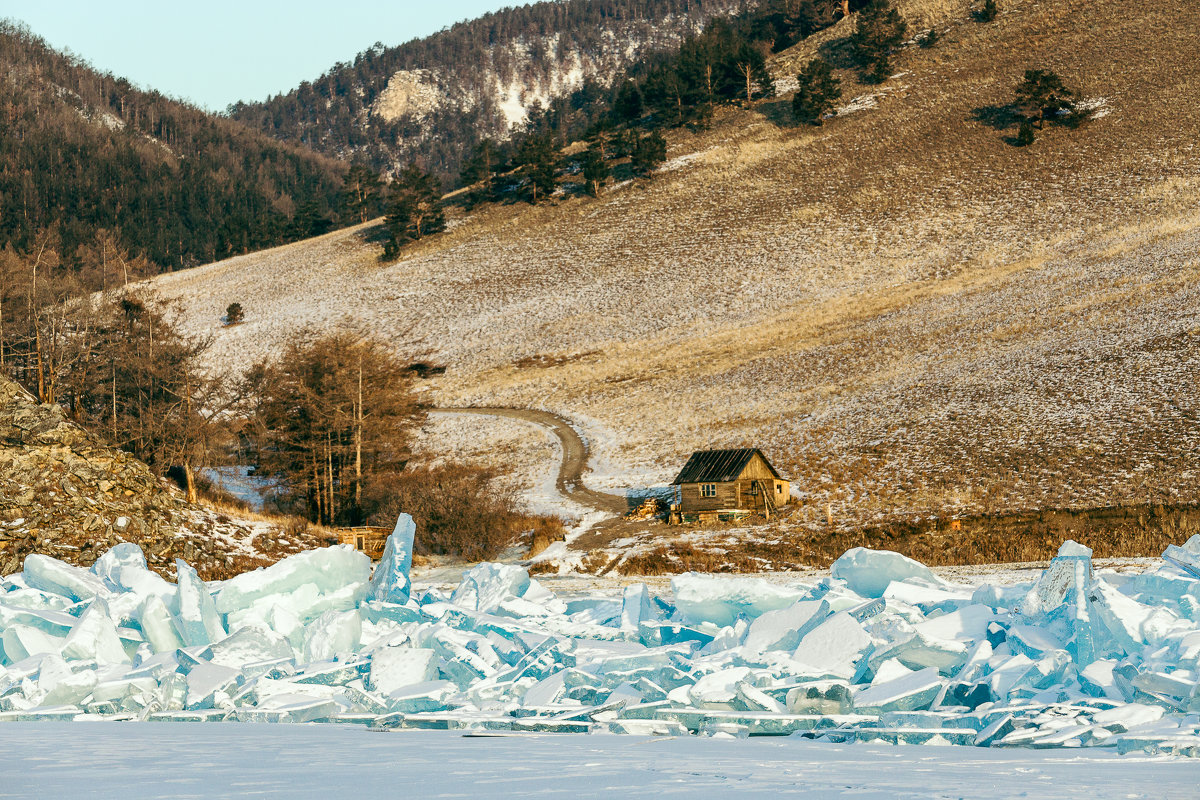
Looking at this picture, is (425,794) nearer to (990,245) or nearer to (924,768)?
(924,768)

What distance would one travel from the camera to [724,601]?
407 inches

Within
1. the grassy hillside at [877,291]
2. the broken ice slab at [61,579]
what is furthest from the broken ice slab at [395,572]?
the grassy hillside at [877,291]

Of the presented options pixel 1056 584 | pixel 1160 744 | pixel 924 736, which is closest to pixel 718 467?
pixel 1056 584

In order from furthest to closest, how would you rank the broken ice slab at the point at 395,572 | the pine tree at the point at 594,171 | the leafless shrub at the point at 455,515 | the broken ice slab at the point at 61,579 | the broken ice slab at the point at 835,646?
the pine tree at the point at 594,171, the leafless shrub at the point at 455,515, the broken ice slab at the point at 395,572, the broken ice slab at the point at 61,579, the broken ice slab at the point at 835,646

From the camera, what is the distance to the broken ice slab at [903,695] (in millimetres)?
7375

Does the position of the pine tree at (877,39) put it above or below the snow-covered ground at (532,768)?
above

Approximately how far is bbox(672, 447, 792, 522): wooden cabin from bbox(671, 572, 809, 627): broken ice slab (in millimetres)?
25050

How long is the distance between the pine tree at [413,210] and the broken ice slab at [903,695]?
85314 mm

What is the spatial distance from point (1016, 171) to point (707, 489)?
5448cm

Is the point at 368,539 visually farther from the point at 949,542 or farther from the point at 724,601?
the point at 724,601

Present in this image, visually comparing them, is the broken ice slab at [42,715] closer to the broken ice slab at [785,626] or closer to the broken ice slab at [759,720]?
the broken ice slab at [759,720]

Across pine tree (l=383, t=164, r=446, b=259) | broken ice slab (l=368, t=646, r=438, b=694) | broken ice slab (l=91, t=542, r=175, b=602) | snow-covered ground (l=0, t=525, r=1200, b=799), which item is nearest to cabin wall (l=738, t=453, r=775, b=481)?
snow-covered ground (l=0, t=525, r=1200, b=799)

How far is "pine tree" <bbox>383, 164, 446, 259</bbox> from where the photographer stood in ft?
292

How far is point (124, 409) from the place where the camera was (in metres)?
38.0
